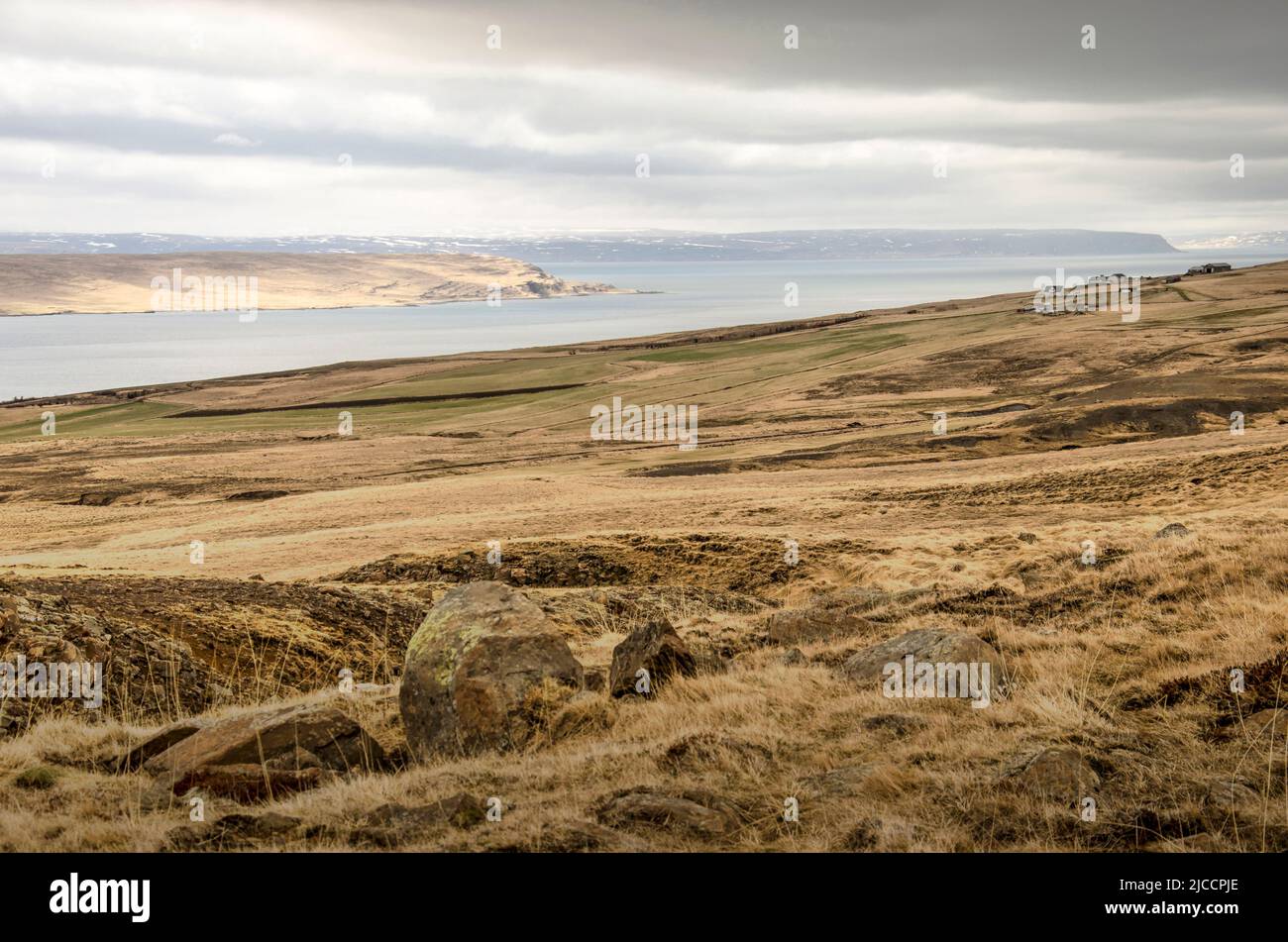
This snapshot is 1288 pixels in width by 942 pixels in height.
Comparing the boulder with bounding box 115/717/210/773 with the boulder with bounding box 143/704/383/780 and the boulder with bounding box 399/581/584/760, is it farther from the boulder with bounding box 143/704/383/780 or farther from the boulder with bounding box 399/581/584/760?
the boulder with bounding box 399/581/584/760

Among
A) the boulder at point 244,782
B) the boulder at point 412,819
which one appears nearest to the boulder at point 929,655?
the boulder at point 412,819

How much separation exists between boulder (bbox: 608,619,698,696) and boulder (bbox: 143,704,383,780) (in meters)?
2.54

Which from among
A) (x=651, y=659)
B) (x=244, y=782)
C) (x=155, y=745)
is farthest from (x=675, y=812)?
(x=155, y=745)

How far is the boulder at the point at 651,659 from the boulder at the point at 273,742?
8.32 feet

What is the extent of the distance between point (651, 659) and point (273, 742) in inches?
148

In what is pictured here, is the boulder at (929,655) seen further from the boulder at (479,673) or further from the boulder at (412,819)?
the boulder at (412,819)

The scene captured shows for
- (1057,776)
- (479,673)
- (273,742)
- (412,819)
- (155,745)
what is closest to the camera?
(412,819)

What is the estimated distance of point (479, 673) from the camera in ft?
29.6

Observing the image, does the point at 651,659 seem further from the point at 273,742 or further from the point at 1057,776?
the point at 1057,776

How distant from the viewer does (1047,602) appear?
1386cm
